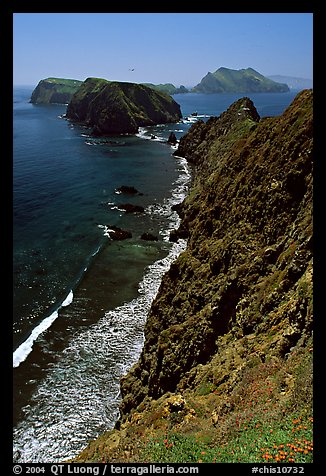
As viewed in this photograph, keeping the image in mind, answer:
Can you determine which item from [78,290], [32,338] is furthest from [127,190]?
[32,338]

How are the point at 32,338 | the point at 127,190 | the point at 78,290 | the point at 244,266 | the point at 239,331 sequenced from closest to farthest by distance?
the point at 239,331 < the point at 244,266 < the point at 32,338 < the point at 78,290 < the point at 127,190

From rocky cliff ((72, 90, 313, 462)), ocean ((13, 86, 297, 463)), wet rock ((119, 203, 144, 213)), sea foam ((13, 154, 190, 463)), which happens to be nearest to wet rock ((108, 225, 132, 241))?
ocean ((13, 86, 297, 463))

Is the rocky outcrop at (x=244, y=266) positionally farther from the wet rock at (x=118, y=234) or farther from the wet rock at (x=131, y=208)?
the wet rock at (x=131, y=208)

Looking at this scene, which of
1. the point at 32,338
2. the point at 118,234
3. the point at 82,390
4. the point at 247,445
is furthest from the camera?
the point at 118,234

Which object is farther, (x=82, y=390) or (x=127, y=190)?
(x=127, y=190)

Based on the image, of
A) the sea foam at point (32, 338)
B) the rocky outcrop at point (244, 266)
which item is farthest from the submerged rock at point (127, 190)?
the rocky outcrop at point (244, 266)

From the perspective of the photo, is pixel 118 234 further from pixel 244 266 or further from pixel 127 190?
pixel 244 266

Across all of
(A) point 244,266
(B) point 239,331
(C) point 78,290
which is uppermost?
(A) point 244,266
